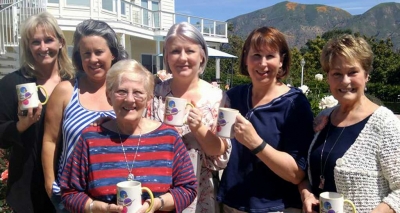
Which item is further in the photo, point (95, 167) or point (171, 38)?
point (171, 38)

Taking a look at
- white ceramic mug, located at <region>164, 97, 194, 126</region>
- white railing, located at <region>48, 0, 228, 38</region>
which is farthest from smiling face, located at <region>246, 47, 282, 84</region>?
white railing, located at <region>48, 0, 228, 38</region>

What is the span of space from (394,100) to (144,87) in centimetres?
2427

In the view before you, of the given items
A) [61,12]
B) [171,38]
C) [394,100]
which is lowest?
[394,100]

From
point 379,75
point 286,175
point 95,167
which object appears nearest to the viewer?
point 95,167

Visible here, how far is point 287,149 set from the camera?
2615mm

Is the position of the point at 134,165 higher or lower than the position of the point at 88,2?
lower

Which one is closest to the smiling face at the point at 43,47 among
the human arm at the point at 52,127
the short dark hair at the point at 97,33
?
the short dark hair at the point at 97,33

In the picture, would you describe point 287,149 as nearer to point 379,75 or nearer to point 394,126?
point 394,126

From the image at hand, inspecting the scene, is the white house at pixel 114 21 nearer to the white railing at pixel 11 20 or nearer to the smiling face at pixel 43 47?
the white railing at pixel 11 20

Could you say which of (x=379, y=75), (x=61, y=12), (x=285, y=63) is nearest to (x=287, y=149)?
(x=285, y=63)

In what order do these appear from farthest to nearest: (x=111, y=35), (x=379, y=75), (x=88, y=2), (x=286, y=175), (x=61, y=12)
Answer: (x=379, y=75)
(x=88, y=2)
(x=61, y=12)
(x=111, y=35)
(x=286, y=175)

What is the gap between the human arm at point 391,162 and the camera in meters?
2.25

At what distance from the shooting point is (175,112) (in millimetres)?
2551

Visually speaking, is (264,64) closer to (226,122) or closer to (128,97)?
(226,122)
